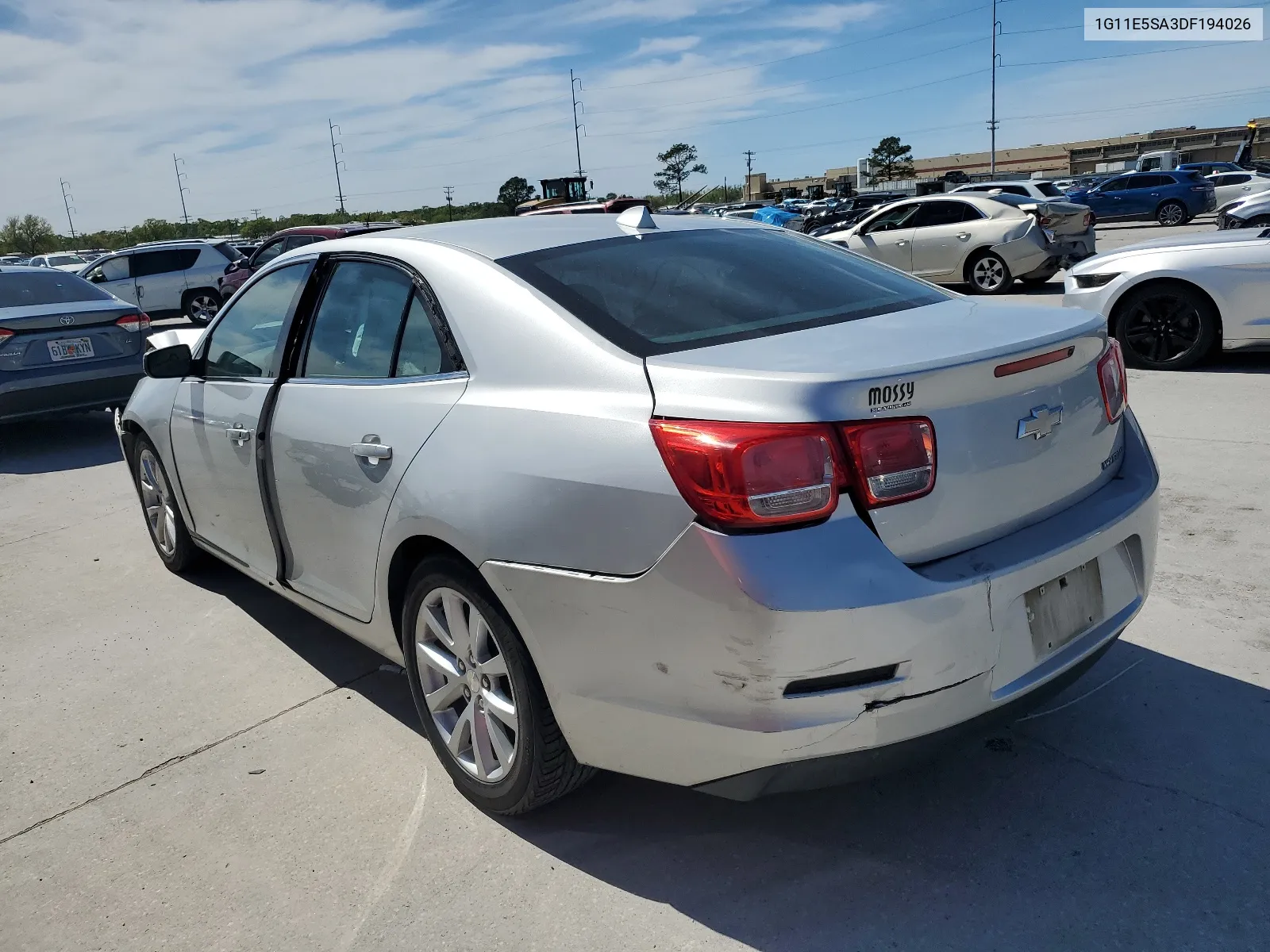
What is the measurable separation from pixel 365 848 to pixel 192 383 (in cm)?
235

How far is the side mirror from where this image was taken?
14.2 feet

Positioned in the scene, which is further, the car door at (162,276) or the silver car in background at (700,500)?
the car door at (162,276)

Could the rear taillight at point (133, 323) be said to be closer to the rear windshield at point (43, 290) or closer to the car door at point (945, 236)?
the rear windshield at point (43, 290)

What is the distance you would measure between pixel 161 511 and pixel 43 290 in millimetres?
5476

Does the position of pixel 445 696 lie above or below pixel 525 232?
below

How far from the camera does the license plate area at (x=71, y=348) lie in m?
8.69

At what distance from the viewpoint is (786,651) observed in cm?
209

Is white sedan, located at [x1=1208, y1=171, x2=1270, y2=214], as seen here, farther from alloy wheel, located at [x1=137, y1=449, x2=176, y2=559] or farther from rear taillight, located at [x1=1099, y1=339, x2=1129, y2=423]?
alloy wheel, located at [x1=137, y1=449, x2=176, y2=559]

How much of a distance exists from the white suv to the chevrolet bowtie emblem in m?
19.9

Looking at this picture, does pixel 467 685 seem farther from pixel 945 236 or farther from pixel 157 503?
pixel 945 236

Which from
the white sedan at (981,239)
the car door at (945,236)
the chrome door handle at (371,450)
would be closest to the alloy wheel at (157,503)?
the chrome door handle at (371,450)

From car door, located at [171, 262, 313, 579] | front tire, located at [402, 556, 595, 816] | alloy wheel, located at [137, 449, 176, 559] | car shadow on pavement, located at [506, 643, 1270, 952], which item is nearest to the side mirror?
car door, located at [171, 262, 313, 579]

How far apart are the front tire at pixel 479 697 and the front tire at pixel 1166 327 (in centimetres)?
713

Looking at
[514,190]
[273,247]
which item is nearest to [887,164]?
[514,190]
